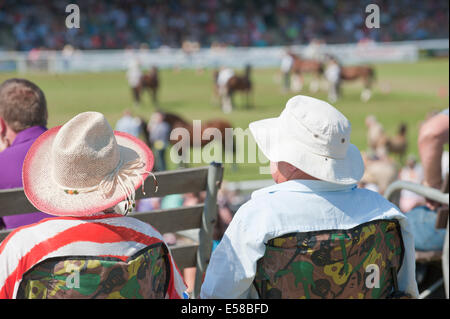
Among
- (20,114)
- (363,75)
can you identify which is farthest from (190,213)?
(363,75)

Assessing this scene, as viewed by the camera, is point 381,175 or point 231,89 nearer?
point 381,175

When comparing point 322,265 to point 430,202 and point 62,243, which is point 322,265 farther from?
point 430,202

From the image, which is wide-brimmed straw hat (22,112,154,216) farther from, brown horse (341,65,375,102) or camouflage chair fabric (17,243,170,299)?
brown horse (341,65,375,102)

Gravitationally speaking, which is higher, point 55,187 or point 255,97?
point 55,187

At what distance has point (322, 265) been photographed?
2.01m

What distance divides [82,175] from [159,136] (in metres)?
11.3

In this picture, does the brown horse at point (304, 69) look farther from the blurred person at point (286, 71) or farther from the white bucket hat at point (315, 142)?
the white bucket hat at point (315, 142)

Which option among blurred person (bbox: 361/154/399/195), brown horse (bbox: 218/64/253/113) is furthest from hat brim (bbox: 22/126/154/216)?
brown horse (bbox: 218/64/253/113)

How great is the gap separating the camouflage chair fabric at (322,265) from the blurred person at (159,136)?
1062cm

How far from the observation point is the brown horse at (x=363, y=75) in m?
22.4

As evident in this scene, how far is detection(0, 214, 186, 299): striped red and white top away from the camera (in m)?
1.83

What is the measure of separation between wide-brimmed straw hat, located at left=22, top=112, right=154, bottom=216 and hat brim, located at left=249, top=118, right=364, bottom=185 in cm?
47
